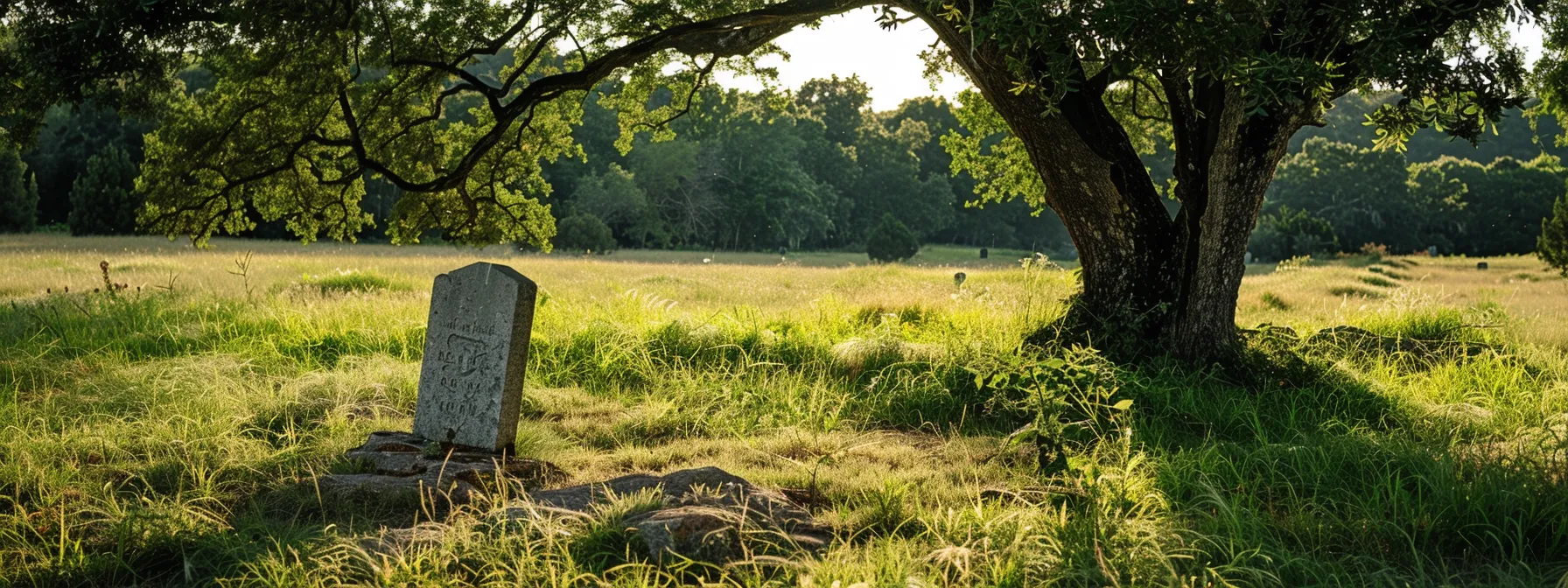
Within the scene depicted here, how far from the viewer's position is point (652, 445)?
7.28 metres

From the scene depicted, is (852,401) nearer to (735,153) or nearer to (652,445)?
(652,445)

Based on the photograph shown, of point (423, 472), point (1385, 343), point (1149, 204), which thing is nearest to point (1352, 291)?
point (1385, 343)

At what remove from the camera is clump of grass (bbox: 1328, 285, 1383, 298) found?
20225mm

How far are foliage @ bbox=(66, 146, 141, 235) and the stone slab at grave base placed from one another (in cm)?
3610

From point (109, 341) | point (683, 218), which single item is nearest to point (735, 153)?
point (683, 218)

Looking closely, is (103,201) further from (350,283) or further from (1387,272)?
(1387,272)

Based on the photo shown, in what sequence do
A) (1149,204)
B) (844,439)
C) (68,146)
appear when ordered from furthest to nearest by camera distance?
(68,146), (1149,204), (844,439)

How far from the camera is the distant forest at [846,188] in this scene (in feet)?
151

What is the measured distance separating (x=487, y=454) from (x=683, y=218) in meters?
54.4

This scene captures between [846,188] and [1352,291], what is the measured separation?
165 feet

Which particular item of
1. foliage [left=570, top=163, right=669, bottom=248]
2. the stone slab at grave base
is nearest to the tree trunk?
the stone slab at grave base

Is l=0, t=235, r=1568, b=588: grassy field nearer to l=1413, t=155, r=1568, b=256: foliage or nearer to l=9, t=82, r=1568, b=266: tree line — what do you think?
l=9, t=82, r=1568, b=266: tree line

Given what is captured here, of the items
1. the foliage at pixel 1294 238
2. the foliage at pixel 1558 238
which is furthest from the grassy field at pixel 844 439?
the foliage at pixel 1294 238

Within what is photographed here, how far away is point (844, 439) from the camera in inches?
282
